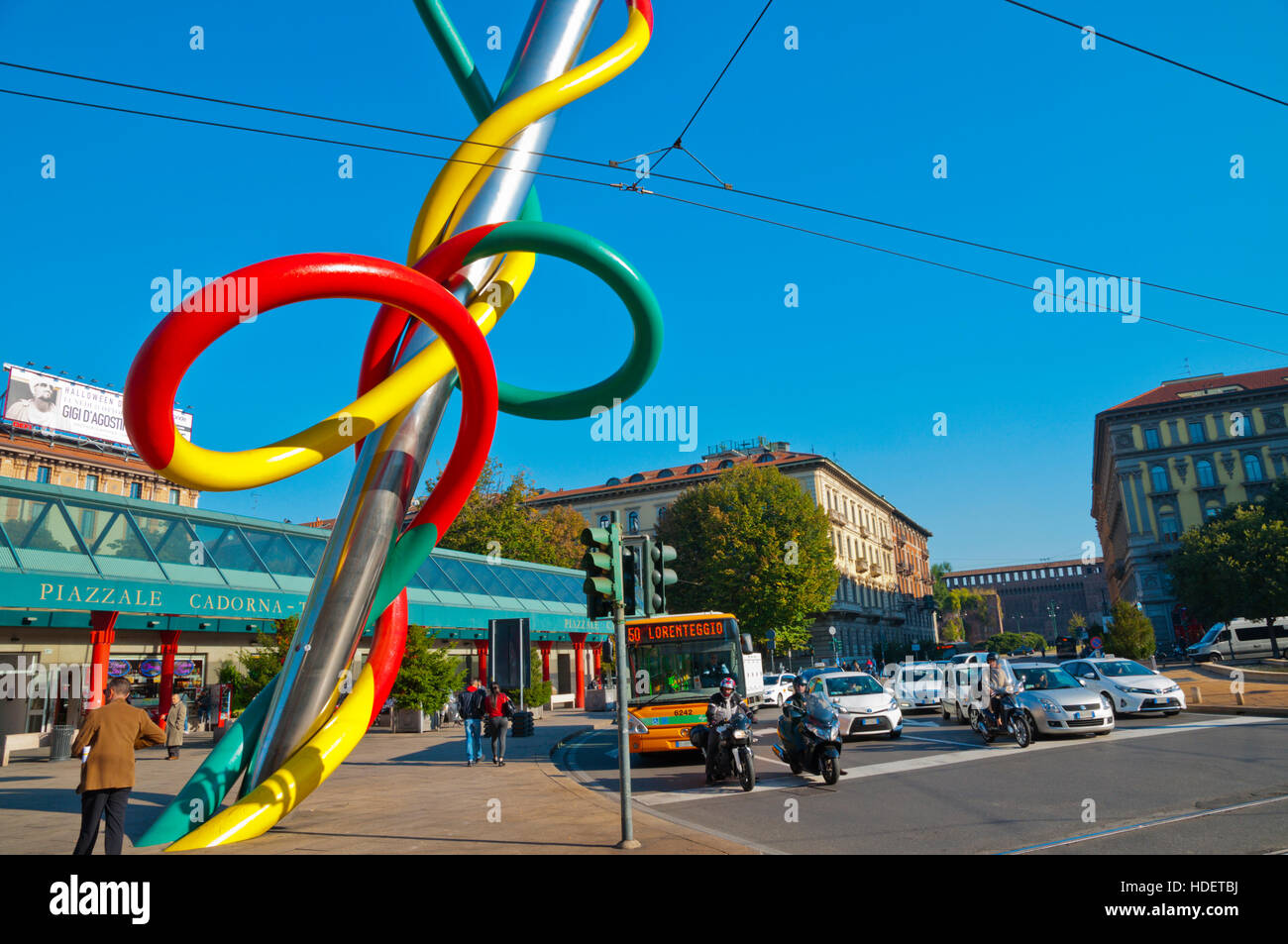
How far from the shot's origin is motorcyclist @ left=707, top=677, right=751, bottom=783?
39.4 feet

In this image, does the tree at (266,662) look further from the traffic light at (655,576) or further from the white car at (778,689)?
the white car at (778,689)

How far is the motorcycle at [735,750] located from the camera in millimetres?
11734

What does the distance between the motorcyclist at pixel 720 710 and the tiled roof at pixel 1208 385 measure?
78749mm

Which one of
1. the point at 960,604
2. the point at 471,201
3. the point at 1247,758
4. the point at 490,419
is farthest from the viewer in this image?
the point at 960,604

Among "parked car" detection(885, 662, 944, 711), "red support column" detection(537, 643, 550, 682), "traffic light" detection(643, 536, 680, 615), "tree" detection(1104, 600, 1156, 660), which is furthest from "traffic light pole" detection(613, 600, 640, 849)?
"red support column" detection(537, 643, 550, 682)

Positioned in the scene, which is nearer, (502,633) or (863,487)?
(502,633)

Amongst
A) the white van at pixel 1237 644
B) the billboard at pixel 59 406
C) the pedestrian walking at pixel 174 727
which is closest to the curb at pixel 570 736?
the pedestrian walking at pixel 174 727

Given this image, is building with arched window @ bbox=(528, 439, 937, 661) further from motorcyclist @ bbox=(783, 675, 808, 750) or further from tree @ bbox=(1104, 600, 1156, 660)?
motorcyclist @ bbox=(783, 675, 808, 750)

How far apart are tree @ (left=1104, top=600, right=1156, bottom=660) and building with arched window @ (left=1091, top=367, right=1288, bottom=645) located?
155 ft
